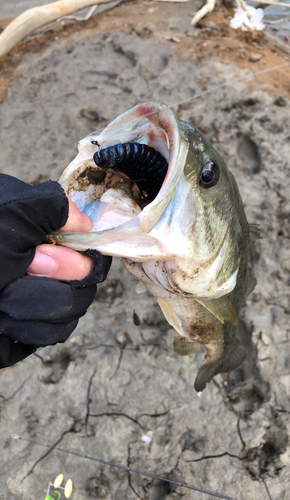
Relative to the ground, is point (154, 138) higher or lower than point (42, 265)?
higher

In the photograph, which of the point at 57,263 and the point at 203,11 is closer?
the point at 57,263

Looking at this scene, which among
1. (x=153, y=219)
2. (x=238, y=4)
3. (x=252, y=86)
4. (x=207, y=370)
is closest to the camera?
(x=153, y=219)

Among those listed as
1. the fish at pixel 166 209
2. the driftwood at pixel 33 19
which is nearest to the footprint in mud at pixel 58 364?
the fish at pixel 166 209

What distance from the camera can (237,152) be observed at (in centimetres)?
369

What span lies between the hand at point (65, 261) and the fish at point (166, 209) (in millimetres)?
48

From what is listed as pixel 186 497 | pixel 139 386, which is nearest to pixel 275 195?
pixel 139 386

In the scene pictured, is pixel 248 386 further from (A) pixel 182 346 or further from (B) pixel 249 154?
(B) pixel 249 154

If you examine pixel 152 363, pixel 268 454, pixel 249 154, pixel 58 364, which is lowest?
pixel 268 454

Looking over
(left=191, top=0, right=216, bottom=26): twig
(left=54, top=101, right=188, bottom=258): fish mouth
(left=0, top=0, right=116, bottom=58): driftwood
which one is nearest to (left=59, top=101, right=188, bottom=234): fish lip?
(left=54, top=101, right=188, bottom=258): fish mouth

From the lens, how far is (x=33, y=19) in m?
5.17

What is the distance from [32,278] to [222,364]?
A: 1.78 meters

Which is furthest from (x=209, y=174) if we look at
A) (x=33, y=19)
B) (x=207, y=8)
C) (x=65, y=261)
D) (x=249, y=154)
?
(x=33, y=19)

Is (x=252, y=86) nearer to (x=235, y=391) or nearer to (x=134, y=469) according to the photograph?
(x=235, y=391)

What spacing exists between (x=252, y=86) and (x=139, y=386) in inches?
154
